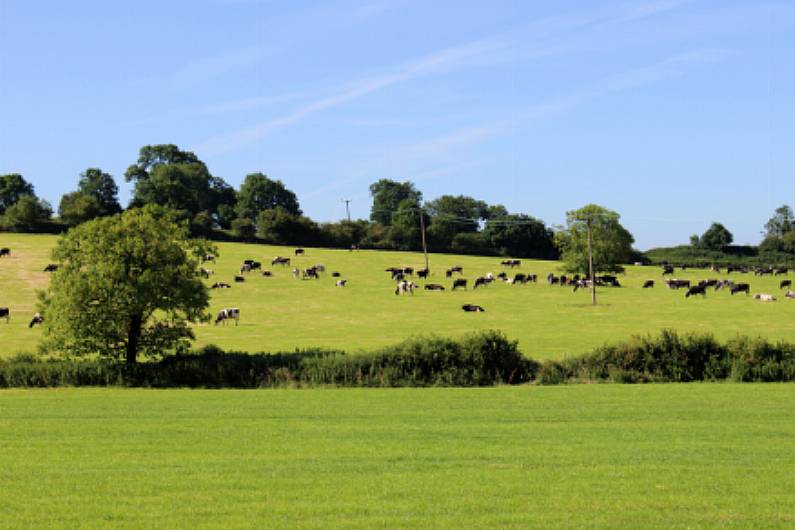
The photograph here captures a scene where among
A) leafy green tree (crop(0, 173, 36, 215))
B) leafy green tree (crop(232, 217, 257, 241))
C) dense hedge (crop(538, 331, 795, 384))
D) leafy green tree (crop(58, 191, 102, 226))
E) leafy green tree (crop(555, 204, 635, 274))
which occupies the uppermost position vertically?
leafy green tree (crop(0, 173, 36, 215))

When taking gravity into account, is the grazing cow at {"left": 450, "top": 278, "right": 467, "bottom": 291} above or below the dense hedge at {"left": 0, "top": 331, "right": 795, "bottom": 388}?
above

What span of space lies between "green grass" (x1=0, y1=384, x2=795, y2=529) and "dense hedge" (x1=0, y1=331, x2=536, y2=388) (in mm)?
7809

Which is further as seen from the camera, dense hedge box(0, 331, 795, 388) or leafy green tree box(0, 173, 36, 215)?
leafy green tree box(0, 173, 36, 215)

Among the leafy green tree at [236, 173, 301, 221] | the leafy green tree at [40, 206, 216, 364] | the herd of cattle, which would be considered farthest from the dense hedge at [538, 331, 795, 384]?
the leafy green tree at [236, 173, 301, 221]

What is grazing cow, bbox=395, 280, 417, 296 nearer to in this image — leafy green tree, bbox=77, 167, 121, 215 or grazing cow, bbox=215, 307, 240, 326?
grazing cow, bbox=215, 307, 240, 326

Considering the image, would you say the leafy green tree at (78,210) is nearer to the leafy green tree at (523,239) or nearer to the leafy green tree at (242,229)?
Answer: the leafy green tree at (242,229)

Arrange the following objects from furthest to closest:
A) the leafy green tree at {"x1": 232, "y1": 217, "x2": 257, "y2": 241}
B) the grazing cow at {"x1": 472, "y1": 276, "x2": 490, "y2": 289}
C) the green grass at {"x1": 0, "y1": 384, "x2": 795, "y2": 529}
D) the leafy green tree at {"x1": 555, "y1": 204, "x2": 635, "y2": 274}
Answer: the leafy green tree at {"x1": 232, "y1": 217, "x2": 257, "y2": 241}, the leafy green tree at {"x1": 555, "y1": 204, "x2": 635, "y2": 274}, the grazing cow at {"x1": 472, "y1": 276, "x2": 490, "y2": 289}, the green grass at {"x1": 0, "y1": 384, "x2": 795, "y2": 529}

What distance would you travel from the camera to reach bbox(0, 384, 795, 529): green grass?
12906mm

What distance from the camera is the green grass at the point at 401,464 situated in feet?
42.3

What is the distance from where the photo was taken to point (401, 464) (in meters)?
16.5

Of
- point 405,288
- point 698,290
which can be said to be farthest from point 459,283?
point 698,290

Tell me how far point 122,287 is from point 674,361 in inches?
943

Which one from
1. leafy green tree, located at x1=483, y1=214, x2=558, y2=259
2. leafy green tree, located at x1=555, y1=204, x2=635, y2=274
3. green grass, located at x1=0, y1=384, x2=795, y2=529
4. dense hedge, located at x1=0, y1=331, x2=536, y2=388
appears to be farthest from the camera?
leafy green tree, located at x1=483, y1=214, x2=558, y2=259

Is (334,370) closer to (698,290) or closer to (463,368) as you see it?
(463,368)
